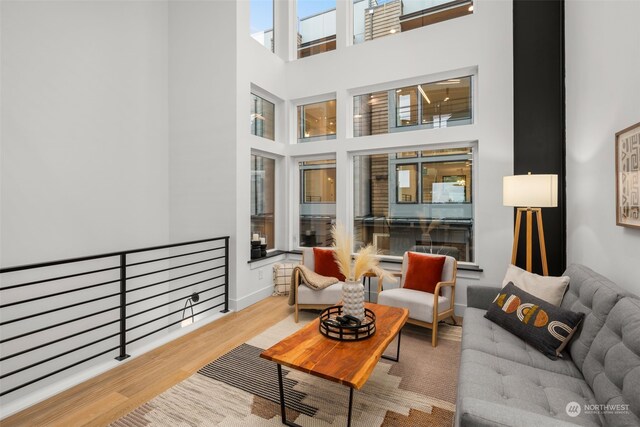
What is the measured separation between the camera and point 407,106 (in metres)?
4.17

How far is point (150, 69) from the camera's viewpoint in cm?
411

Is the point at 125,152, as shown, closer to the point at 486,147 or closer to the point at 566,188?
the point at 486,147

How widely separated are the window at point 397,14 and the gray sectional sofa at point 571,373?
3.49m

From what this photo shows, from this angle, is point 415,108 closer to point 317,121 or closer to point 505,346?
point 317,121

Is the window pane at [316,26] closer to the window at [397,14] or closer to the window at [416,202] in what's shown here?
the window at [397,14]

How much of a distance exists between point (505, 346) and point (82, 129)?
4460mm

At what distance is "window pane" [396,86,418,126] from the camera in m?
4.13

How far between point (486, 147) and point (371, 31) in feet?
7.66

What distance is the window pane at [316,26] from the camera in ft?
15.4

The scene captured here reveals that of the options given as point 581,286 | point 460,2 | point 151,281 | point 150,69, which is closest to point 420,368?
point 581,286

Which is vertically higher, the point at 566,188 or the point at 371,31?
the point at 371,31

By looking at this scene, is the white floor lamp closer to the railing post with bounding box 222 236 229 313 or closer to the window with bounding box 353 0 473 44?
the window with bounding box 353 0 473 44

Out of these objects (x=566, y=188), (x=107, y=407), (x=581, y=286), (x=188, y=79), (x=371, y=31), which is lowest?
(x=107, y=407)

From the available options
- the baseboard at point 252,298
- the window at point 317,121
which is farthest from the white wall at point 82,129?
the window at point 317,121
